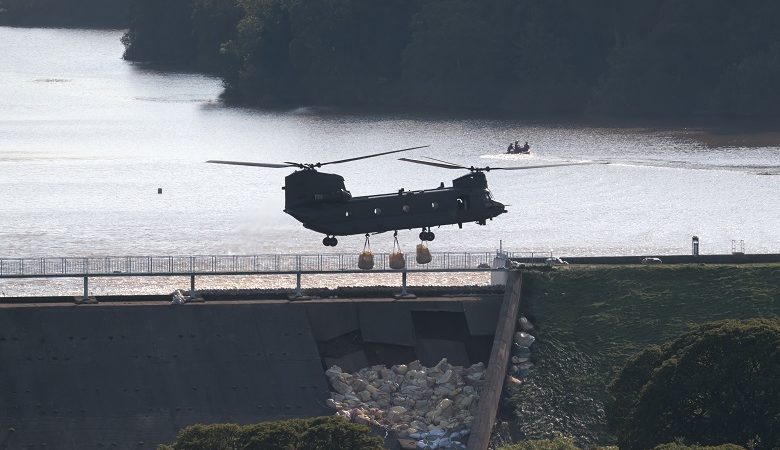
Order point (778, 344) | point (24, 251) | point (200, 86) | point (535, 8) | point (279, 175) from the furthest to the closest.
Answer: point (200, 86) → point (535, 8) → point (279, 175) → point (24, 251) → point (778, 344)

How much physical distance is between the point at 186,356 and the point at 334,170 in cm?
4765

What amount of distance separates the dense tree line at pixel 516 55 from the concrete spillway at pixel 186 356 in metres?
88.1

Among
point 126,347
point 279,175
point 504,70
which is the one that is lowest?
point 126,347

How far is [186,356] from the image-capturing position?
79.0 meters

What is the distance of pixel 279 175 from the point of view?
13075 cm

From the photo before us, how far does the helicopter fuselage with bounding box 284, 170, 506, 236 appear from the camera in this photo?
79.6 m

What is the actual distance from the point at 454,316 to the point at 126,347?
14066mm

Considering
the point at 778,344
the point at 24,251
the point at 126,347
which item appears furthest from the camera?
the point at 24,251

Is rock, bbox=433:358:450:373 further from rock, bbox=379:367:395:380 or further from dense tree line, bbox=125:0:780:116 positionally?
dense tree line, bbox=125:0:780:116

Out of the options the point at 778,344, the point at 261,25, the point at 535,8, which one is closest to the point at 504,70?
the point at 535,8

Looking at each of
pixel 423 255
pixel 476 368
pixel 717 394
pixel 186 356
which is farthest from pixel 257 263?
pixel 717 394

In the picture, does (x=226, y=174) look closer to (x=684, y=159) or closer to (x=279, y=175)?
(x=279, y=175)

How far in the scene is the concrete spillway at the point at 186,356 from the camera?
76.9 meters

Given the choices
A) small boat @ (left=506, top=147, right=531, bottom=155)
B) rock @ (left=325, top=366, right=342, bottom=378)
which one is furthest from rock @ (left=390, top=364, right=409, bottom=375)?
small boat @ (left=506, top=147, right=531, bottom=155)
